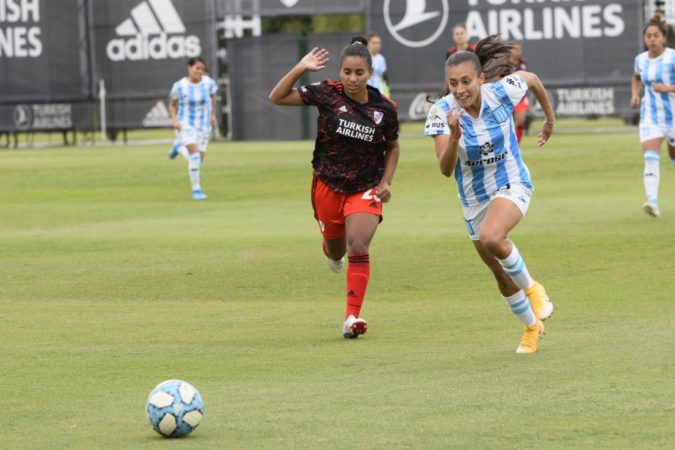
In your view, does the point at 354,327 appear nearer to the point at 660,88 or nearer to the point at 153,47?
the point at 660,88

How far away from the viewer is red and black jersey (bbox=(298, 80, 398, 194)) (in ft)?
34.7

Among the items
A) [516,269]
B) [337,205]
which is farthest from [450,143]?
[337,205]

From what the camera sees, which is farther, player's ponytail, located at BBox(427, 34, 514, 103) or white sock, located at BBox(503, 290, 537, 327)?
player's ponytail, located at BBox(427, 34, 514, 103)

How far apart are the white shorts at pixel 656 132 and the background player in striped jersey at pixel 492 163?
27.5ft

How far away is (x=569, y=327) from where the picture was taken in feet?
33.3

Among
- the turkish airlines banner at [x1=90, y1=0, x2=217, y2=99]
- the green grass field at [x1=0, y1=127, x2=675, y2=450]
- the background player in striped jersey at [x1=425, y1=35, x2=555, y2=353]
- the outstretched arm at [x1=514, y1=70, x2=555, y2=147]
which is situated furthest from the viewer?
the turkish airlines banner at [x1=90, y1=0, x2=217, y2=99]

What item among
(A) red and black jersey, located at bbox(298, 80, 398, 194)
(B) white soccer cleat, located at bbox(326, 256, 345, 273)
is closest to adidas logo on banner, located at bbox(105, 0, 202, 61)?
(B) white soccer cleat, located at bbox(326, 256, 345, 273)

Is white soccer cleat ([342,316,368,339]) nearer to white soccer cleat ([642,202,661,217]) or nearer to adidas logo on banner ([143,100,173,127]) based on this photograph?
white soccer cleat ([642,202,661,217])

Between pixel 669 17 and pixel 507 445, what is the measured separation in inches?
1289

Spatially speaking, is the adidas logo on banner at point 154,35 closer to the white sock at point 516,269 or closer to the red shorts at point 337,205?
the red shorts at point 337,205

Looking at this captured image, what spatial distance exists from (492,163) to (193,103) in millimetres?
15694

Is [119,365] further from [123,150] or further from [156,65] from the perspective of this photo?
[156,65]

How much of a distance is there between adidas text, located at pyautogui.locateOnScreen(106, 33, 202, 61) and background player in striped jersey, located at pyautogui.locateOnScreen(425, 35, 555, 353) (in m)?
30.4

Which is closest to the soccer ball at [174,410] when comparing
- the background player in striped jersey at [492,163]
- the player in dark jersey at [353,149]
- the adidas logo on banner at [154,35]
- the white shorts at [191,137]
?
the background player in striped jersey at [492,163]
